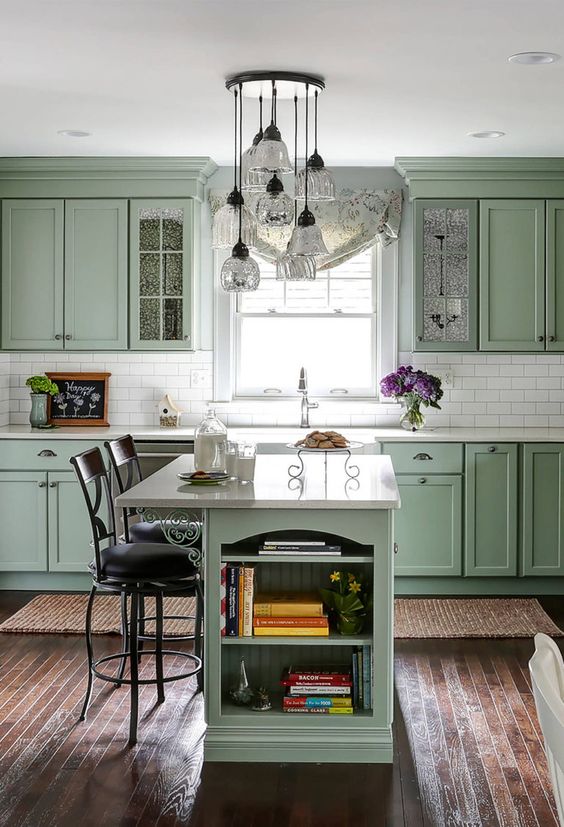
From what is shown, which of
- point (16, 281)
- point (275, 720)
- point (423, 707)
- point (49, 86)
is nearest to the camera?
point (275, 720)

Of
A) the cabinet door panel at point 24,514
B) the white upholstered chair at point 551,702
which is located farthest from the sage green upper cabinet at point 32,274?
the white upholstered chair at point 551,702

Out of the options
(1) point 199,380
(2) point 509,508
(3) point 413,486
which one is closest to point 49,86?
(1) point 199,380

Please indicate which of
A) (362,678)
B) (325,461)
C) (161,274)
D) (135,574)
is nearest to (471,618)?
(325,461)

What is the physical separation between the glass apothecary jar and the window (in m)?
2.40

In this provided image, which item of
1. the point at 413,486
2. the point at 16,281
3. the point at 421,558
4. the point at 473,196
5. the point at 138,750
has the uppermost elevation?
the point at 473,196

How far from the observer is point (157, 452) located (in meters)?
5.96

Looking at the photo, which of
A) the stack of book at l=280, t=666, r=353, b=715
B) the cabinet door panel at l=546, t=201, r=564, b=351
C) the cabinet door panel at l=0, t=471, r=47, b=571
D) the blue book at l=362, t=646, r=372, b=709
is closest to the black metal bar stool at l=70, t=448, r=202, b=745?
A: the stack of book at l=280, t=666, r=353, b=715

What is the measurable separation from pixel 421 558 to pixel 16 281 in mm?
2984

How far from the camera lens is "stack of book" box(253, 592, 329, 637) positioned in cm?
368

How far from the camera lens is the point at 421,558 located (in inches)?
234

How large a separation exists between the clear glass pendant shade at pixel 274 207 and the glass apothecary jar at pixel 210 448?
0.89 m

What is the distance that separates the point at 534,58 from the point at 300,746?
2.77 meters

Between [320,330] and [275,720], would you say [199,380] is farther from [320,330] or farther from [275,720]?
[275,720]

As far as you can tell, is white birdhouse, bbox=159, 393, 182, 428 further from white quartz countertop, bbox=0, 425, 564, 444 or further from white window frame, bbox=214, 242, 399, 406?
white window frame, bbox=214, 242, 399, 406
